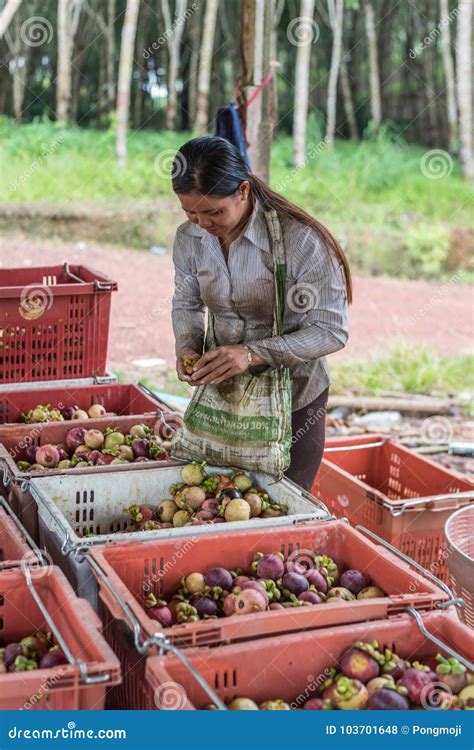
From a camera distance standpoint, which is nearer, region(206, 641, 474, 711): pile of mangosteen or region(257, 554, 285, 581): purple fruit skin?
region(206, 641, 474, 711): pile of mangosteen

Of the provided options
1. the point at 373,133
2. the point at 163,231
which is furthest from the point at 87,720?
the point at 373,133

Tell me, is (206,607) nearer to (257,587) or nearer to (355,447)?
(257,587)

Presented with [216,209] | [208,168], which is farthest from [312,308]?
[208,168]

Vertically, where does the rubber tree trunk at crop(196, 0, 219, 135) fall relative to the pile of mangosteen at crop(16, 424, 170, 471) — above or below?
above

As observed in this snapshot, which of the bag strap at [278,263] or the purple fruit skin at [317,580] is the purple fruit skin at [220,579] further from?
the bag strap at [278,263]

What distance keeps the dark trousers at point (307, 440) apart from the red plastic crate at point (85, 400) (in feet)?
2.08

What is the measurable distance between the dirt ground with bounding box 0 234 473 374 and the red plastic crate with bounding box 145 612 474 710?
570cm

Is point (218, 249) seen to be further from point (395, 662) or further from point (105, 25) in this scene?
point (105, 25)

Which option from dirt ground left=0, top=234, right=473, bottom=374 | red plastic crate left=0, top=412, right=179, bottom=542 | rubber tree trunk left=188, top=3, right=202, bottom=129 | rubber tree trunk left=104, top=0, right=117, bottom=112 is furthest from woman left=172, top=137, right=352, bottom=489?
rubber tree trunk left=188, top=3, right=202, bottom=129

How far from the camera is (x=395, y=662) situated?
1.95 m

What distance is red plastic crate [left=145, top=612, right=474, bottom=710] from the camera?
1.77 m

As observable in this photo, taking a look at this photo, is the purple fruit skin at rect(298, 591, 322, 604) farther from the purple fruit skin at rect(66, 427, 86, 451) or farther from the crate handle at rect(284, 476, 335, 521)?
the purple fruit skin at rect(66, 427, 86, 451)

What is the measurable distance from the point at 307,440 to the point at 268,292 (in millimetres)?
547

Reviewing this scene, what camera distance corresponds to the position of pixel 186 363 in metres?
2.71
